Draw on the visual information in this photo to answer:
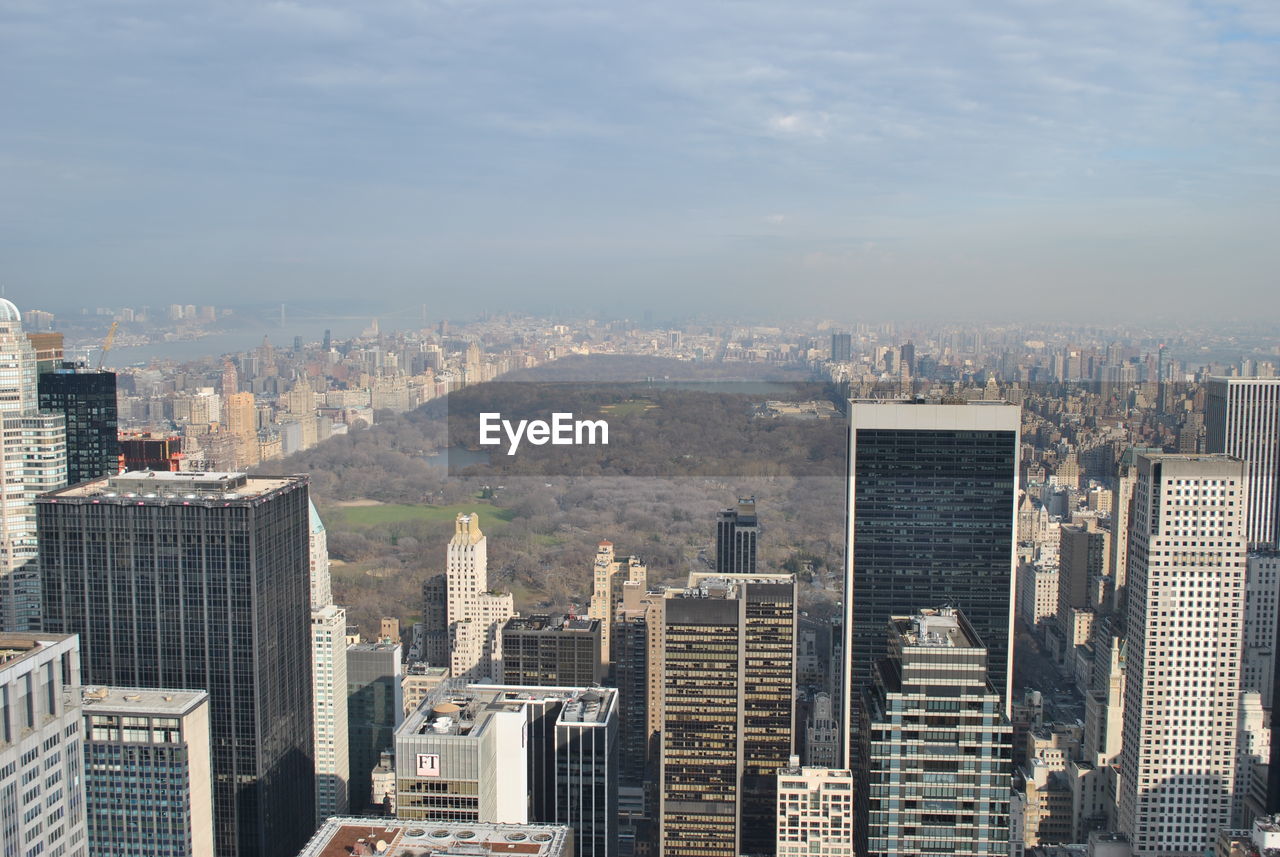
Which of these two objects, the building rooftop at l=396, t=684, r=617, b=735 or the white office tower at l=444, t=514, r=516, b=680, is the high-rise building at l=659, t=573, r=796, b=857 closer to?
the building rooftop at l=396, t=684, r=617, b=735

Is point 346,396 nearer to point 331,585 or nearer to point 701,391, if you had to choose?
point 331,585

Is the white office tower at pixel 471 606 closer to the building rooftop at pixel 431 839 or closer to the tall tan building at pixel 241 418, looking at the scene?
the tall tan building at pixel 241 418

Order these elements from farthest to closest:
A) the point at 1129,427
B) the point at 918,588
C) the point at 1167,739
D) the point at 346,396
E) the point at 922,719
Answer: the point at 346,396 < the point at 1129,427 < the point at 918,588 < the point at 1167,739 < the point at 922,719

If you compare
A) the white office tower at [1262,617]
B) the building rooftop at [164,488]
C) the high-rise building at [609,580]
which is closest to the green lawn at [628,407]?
the high-rise building at [609,580]

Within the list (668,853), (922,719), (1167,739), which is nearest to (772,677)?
(668,853)

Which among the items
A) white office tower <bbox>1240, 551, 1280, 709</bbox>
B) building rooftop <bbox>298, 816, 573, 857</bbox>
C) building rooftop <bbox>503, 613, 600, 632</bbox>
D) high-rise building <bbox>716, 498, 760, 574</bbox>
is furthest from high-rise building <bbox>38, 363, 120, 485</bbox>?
white office tower <bbox>1240, 551, 1280, 709</bbox>

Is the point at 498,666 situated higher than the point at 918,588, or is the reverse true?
the point at 918,588

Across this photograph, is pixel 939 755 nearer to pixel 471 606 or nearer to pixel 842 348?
pixel 842 348
